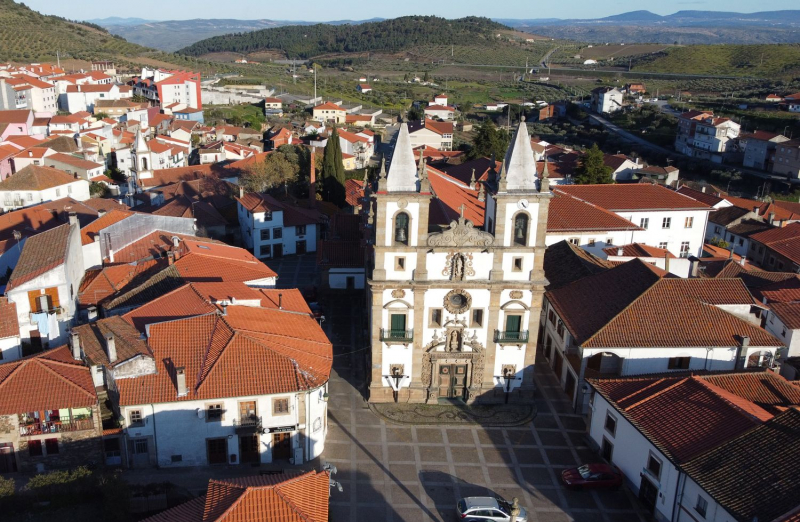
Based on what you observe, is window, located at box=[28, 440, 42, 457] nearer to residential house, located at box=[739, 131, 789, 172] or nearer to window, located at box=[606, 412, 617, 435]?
window, located at box=[606, 412, 617, 435]

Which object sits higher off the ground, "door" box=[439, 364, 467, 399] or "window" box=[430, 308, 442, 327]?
"window" box=[430, 308, 442, 327]

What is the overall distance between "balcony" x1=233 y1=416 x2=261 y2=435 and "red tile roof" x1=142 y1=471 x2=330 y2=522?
600cm

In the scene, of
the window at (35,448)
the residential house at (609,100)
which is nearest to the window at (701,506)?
the window at (35,448)

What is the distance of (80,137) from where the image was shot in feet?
309

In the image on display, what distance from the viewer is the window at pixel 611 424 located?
103ft

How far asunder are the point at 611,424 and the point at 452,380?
28.6 feet

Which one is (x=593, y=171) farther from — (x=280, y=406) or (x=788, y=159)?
(x=280, y=406)

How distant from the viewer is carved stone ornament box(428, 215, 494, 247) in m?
34.2

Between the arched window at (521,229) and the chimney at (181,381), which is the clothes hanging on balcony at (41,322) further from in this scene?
the arched window at (521,229)

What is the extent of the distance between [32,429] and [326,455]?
41.9ft

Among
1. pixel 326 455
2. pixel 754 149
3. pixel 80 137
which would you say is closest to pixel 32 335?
pixel 326 455

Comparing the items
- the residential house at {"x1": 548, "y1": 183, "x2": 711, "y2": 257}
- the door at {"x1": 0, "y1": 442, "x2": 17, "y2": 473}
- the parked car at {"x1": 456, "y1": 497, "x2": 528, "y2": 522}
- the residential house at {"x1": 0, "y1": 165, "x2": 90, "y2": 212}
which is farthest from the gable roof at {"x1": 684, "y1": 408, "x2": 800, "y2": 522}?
the residential house at {"x1": 0, "y1": 165, "x2": 90, "y2": 212}

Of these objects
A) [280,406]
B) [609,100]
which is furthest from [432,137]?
[280,406]

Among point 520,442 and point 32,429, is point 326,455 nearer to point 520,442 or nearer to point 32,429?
point 520,442
